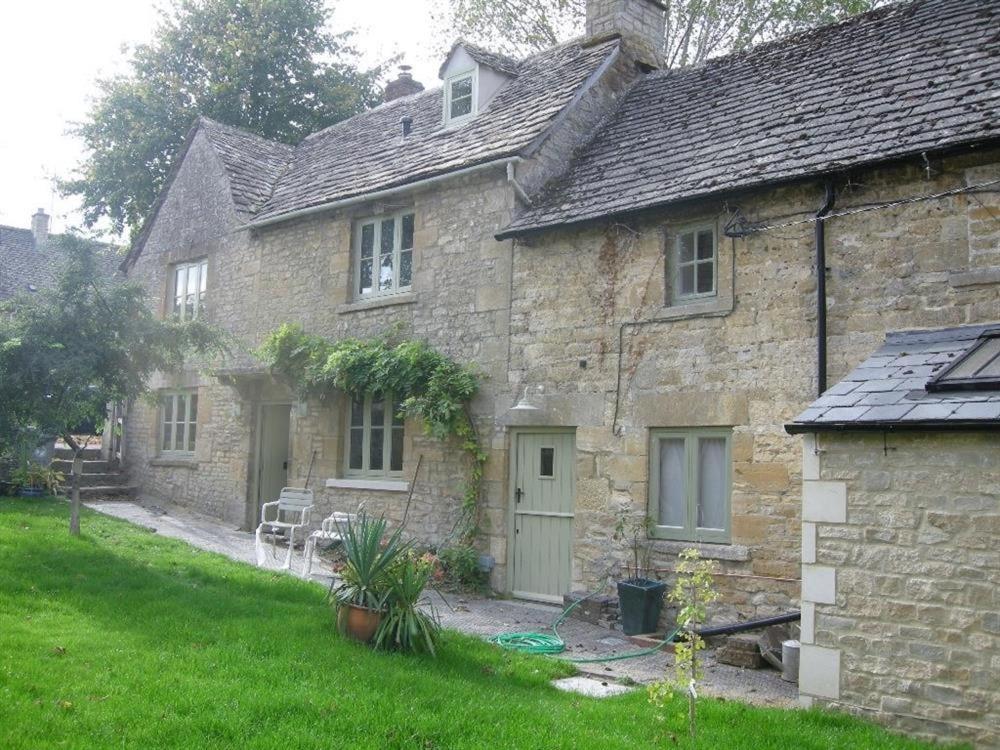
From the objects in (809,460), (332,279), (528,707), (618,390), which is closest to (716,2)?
(332,279)

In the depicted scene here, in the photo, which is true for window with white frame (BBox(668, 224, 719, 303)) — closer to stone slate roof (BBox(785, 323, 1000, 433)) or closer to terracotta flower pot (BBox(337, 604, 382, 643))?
stone slate roof (BBox(785, 323, 1000, 433))

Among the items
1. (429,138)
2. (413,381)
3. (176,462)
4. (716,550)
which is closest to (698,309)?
(716,550)

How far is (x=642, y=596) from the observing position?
9672mm

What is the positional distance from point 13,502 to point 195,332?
214 inches

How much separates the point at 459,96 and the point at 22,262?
1978 cm

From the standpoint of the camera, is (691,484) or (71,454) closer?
(691,484)

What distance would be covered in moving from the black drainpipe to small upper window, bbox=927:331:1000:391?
72.7 inches

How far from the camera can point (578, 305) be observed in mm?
11320

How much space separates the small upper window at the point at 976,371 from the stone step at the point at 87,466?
16.5m

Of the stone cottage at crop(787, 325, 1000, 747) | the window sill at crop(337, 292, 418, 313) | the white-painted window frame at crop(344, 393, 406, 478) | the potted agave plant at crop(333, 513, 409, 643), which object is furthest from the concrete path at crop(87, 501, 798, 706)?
the window sill at crop(337, 292, 418, 313)

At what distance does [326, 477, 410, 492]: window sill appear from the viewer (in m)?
13.2

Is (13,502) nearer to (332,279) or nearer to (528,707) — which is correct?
(332,279)

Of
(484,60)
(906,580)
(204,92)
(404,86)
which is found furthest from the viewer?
(204,92)

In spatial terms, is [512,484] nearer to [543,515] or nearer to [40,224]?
[543,515]
